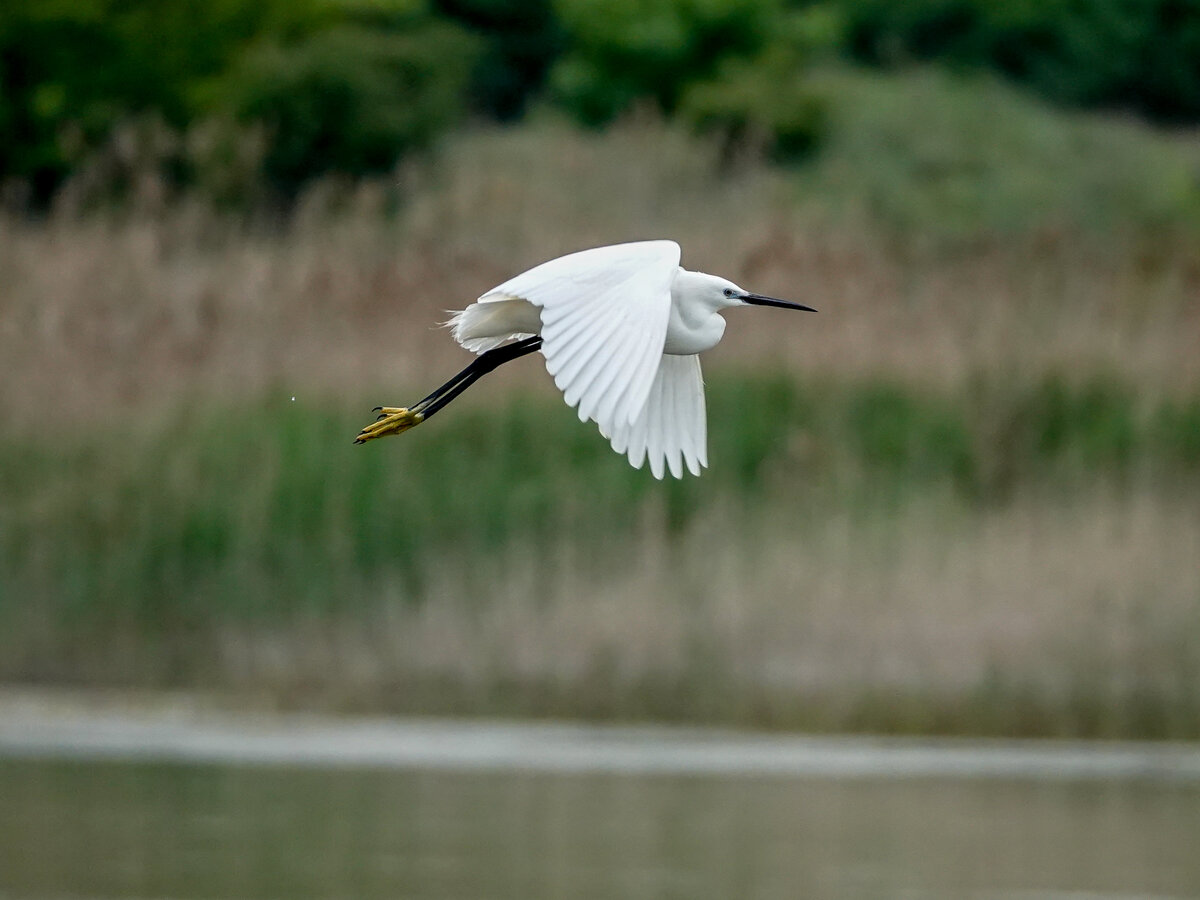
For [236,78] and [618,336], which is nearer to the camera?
[618,336]

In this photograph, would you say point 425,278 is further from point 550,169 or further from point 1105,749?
point 550,169

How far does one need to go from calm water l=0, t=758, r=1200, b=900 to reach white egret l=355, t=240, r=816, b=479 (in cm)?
510

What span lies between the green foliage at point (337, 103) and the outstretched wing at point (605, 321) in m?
14.1

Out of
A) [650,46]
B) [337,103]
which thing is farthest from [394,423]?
[650,46]

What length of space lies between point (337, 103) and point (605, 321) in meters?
15.5

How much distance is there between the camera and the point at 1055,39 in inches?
1013

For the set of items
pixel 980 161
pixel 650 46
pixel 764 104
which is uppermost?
pixel 650 46

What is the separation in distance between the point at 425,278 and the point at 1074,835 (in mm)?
4557

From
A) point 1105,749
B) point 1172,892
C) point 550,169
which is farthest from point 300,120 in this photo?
point 1172,892

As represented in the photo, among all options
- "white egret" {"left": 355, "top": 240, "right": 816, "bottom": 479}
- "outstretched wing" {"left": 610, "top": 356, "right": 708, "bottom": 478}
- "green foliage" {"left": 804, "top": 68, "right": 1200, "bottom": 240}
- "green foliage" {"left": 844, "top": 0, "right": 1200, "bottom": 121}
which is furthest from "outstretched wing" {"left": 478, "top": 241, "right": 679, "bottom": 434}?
"green foliage" {"left": 844, "top": 0, "right": 1200, "bottom": 121}

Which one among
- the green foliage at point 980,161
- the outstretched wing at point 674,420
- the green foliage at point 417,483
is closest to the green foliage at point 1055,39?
the green foliage at point 980,161

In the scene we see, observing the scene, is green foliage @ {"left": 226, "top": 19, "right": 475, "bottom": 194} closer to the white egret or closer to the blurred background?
the blurred background

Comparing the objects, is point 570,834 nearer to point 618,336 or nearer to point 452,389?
point 452,389

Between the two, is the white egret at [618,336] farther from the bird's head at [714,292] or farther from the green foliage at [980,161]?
the green foliage at [980,161]
